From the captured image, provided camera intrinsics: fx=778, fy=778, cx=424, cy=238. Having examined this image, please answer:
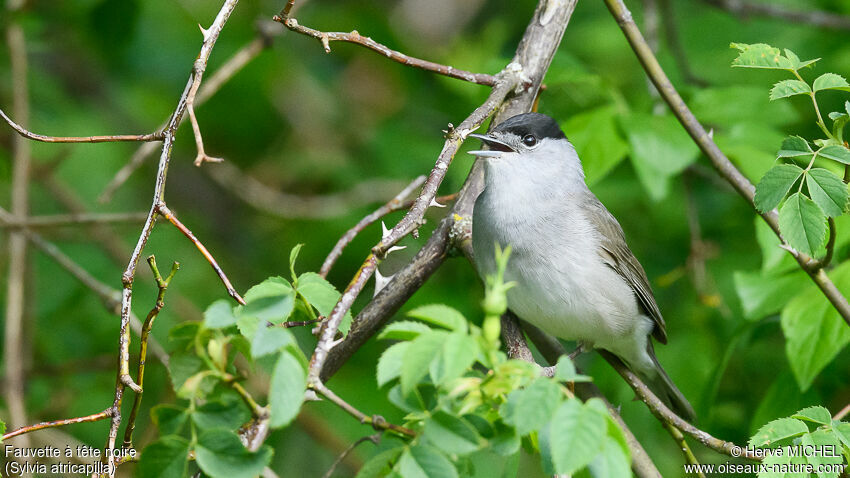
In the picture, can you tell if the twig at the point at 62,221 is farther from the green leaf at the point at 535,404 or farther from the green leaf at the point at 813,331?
the green leaf at the point at 813,331

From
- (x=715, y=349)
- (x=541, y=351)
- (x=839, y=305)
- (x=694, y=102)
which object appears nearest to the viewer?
(x=839, y=305)

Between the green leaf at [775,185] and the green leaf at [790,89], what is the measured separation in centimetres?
20

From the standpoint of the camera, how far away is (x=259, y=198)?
5.44 metres

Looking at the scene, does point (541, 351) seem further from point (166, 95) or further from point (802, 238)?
point (166, 95)

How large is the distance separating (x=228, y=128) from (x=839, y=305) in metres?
4.82

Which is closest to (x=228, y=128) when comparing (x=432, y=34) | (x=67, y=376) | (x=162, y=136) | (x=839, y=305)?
(x=67, y=376)

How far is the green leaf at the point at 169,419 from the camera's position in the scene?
5.14 feet

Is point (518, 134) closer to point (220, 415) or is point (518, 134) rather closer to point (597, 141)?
point (597, 141)

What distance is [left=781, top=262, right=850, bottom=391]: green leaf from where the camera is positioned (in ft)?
9.53

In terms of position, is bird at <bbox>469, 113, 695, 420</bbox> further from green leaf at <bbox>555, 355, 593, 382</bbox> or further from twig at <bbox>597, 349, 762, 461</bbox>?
green leaf at <bbox>555, 355, 593, 382</bbox>

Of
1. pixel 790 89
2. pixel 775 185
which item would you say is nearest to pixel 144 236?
pixel 775 185

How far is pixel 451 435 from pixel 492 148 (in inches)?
79.0

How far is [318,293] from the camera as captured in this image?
186 cm

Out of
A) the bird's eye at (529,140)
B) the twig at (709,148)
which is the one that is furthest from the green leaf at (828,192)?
the bird's eye at (529,140)
